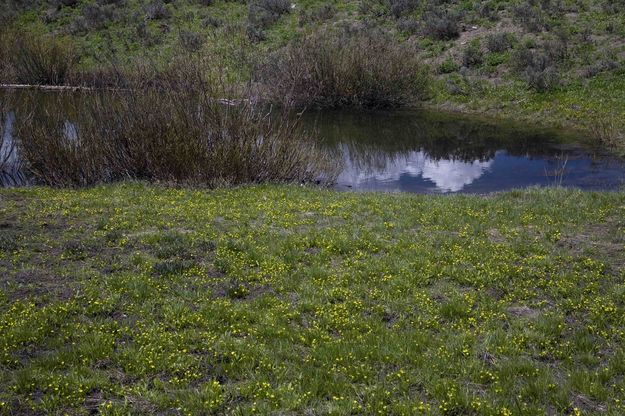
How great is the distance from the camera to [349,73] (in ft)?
101

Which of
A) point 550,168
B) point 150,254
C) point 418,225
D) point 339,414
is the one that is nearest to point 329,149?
point 550,168

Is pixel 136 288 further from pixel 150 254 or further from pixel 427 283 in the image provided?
A: pixel 427 283

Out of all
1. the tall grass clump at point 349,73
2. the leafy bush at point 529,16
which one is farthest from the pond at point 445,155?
the leafy bush at point 529,16

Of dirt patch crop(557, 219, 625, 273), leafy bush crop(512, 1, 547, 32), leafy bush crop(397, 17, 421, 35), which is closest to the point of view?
dirt patch crop(557, 219, 625, 273)

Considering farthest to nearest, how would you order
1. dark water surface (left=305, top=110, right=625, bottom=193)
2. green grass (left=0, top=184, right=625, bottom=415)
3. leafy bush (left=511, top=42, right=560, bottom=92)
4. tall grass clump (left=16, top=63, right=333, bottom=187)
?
leafy bush (left=511, top=42, right=560, bottom=92) < dark water surface (left=305, top=110, right=625, bottom=193) < tall grass clump (left=16, top=63, right=333, bottom=187) < green grass (left=0, top=184, right=625, bottom=415)

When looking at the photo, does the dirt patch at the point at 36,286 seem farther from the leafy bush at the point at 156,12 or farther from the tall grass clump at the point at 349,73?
the leafy bush at the point at 156,12

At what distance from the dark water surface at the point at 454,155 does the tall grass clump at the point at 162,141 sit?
328 cm

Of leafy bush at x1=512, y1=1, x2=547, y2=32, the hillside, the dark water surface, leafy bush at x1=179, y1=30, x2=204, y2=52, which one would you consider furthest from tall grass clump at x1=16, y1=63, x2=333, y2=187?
leafy bush at x1=512, y1=1, x2=547, y2=32

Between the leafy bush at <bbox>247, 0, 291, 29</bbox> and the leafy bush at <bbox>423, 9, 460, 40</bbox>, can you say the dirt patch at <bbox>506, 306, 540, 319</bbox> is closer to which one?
the leafy bush at <bbox>423, 9, 460, 40</bbox>

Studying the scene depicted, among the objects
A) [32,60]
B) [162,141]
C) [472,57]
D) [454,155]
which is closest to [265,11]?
[32,60]

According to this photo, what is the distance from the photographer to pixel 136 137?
16766 mm

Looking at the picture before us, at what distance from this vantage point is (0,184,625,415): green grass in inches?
224

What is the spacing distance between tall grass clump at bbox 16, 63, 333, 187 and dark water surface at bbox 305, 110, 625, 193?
328 cm

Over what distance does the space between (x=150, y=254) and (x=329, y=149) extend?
1485 cm
